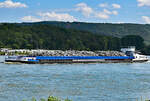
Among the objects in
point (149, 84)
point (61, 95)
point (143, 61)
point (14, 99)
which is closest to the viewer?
point (14, 99)

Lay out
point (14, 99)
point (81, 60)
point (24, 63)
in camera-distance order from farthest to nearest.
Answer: point (81, 60) → point (24, 63) → point (14, 99)

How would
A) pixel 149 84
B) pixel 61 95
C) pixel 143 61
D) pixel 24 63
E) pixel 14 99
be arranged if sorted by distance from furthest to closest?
pixel 143 61, pixel 24 63, pixel 149 84, pixel 61 95, pixel 14 99

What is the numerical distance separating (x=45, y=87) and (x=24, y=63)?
53.1 metres

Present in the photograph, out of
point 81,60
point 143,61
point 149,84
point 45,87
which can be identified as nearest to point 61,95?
point 45,87

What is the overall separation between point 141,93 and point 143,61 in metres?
77.0

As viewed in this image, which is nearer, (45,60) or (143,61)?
(45,60)

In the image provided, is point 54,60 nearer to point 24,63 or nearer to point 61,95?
point 24,63

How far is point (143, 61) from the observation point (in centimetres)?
12031

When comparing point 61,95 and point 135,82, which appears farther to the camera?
point 135,82

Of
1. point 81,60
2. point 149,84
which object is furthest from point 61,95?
point 81,60

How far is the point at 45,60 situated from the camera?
104562 mm

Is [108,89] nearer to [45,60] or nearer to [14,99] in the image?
[14,99]

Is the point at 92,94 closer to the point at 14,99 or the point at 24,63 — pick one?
the point at 14,99

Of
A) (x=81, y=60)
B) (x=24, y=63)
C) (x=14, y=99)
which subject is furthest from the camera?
(x=81, y=60)
